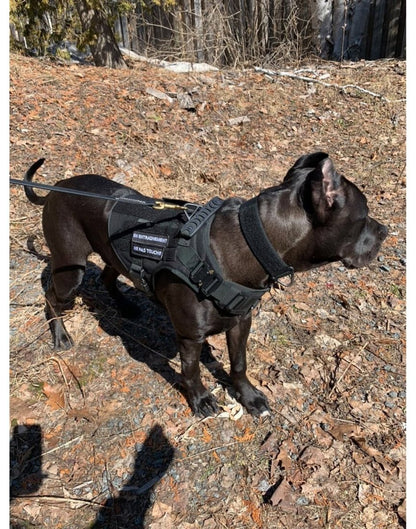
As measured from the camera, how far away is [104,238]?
8.86 ft

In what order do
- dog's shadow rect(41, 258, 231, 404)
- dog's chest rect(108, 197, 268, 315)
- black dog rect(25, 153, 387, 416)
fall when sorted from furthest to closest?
dog's shadow rect(41, 258, 231, 404), dog's chest rect(108, 197, 268, 315), black dog rect(25, 153, 387, 416)

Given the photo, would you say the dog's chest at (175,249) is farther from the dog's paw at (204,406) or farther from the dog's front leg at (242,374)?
the dog's paw at (204,406)

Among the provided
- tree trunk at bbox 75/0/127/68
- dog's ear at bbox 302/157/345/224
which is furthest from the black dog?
tree trunk at bbox 75/0/127/68

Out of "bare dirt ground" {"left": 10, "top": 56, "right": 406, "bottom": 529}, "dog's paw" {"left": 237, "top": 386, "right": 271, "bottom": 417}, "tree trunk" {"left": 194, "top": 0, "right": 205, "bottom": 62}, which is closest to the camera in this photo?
"bare dirt ground" {"left": 10, "top": 56, "right": 406, "bottom": 529}

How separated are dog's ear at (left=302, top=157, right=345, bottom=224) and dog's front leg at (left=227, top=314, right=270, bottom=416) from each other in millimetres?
919

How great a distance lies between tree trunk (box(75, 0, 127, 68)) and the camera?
661cm

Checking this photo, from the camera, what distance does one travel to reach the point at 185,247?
7.32 feet

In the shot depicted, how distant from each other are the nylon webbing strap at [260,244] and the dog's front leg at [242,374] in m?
0.63

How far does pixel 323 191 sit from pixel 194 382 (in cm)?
152

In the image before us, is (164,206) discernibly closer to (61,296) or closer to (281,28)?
(61,296)

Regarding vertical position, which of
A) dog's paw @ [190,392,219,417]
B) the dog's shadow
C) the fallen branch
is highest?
the fallen branch

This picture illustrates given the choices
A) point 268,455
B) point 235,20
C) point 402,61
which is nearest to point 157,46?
point 235,20

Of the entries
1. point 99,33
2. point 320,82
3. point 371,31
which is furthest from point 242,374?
point 371,31

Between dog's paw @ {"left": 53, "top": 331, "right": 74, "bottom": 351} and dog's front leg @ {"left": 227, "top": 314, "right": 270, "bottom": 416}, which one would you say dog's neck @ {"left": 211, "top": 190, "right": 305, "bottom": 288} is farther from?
dog's paw @ {"left": 53, "top": 331, "right": 74, "bottom": 351}
